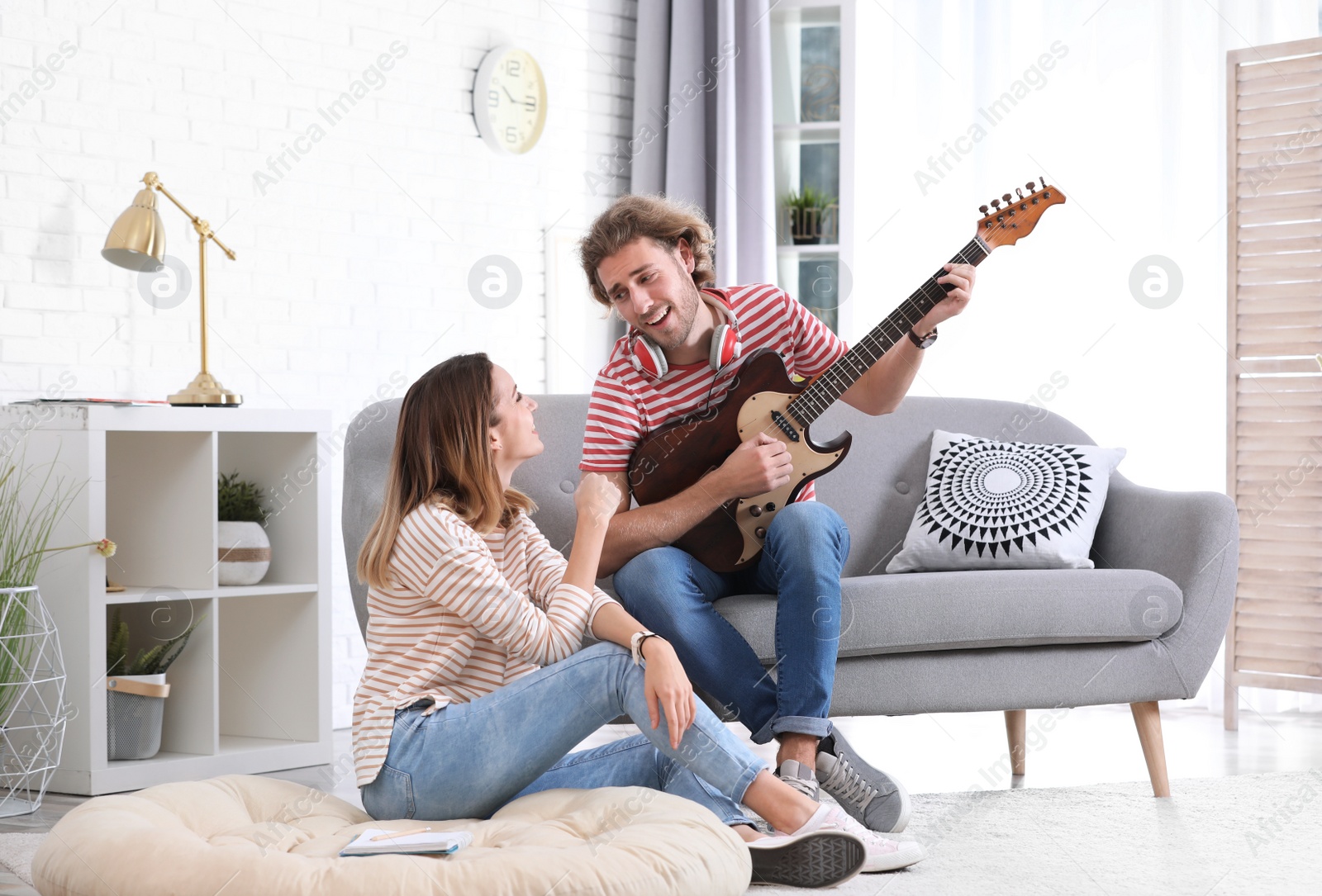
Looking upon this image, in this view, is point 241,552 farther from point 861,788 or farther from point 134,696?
point 861,788

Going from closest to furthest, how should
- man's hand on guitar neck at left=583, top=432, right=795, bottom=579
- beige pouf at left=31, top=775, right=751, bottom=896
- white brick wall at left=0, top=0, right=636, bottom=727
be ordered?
beige pouf at left=31, top=775, right=751, bottom=896, man's hand on guitar neck at left=583, top=432, right=795, bottom=579, white brick wall at left=0, top=0, right=636, bottom=727

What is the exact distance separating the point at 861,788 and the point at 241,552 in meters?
1.49

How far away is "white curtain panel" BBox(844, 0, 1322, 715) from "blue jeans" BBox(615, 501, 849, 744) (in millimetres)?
1663

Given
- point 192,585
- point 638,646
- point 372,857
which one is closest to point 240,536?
point 192,585

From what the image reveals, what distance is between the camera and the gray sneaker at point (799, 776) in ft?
6.18

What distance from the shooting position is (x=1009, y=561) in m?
2.56

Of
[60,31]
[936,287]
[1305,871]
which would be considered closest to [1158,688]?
[1305,871]

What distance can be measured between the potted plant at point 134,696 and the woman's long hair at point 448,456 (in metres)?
1.04

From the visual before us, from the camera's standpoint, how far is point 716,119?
4059 millimetres

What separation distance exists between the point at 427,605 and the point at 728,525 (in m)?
0.59

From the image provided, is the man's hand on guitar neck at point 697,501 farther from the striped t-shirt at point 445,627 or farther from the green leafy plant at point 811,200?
the green leafy plant at point 811,200

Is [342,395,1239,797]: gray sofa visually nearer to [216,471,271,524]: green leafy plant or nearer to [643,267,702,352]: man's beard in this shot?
[643,267,702,352]: man's beard

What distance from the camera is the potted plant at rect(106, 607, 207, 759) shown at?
8.64 ft

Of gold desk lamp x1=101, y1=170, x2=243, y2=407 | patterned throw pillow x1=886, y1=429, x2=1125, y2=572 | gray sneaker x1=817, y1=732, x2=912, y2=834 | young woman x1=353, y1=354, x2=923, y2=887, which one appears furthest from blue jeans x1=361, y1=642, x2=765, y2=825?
gold desk lamp x1=101, y1=170, x2=243, y2=407
